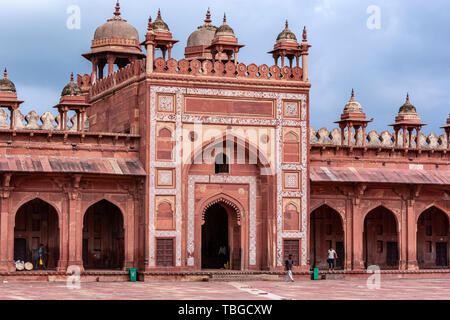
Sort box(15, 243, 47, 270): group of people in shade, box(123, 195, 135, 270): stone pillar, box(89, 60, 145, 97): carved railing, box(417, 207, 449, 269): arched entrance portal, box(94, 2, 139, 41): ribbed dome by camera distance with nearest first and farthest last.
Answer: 1. box(15, 243, 47, 270): group of people in shade
2. box(123, 195, 135, 270): stone pillar
3. box(89, 60, 145, 97): carved railing
4. box(417, 207, 449, 269): arched entrance portal
5. box(94, 2, 139, 41): ribbed dome

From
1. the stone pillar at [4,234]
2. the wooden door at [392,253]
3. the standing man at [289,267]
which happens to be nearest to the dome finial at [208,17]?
the wooden door at [392,253]

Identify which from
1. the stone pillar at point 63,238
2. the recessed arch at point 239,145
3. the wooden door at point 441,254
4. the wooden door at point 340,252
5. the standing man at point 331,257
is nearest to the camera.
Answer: the stone pillar at point 63,238

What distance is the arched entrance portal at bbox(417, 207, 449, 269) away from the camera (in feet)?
131

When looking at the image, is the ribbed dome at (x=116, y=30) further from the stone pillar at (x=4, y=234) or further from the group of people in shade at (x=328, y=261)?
the group of people in shade at (x=328, y=261)

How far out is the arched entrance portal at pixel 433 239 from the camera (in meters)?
40.0

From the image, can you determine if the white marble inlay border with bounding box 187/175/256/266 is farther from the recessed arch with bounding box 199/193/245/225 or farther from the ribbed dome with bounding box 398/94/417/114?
the ribbed dome with bounding box 398/94/417/114

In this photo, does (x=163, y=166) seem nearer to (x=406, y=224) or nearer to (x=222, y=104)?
(x=222, y=104)

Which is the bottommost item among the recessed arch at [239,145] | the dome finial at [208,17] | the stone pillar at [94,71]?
the recessed arch at [239,145]

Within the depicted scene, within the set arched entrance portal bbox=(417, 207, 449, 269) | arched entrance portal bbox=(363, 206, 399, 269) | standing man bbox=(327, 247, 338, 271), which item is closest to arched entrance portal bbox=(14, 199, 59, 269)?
standing man bbox=(327, 247, 338, 271)

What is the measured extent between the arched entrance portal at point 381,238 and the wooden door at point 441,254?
5.72ft

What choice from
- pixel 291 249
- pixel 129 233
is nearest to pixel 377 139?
pixel 291 249

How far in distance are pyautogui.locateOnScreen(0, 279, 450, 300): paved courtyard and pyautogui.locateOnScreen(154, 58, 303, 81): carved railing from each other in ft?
20.8

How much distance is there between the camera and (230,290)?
30641mm
